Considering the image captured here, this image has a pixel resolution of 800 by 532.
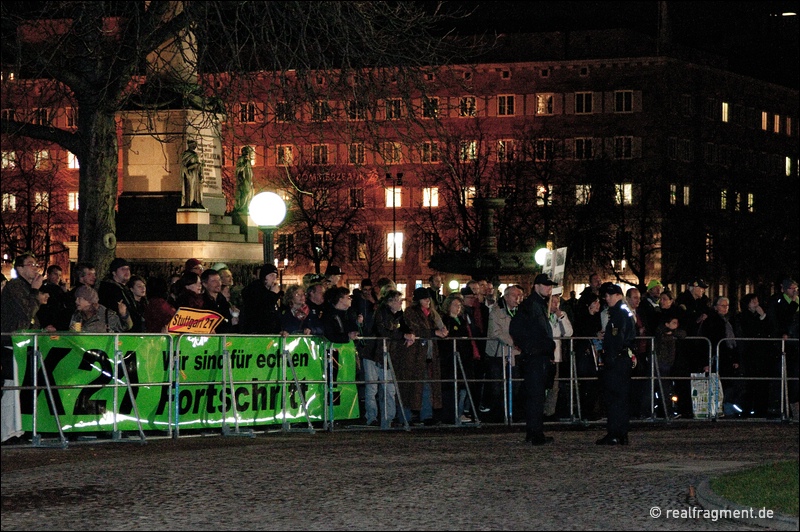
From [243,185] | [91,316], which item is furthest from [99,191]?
[243,185]

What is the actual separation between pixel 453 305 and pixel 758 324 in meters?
6.11

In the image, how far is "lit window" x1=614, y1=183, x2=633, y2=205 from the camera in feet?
308

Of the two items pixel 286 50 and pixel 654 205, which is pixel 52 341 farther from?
pixel 654 205

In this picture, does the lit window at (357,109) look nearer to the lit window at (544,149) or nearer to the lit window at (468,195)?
the lit window at (468,195)

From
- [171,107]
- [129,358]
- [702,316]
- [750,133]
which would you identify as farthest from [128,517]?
[750,133]

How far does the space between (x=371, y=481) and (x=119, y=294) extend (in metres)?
6.15

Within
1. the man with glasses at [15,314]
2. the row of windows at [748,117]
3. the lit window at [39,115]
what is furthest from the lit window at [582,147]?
the man with glasses at [15,314]

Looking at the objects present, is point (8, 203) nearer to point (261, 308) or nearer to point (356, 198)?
point (356, 198)

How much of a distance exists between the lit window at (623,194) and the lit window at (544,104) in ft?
25.9

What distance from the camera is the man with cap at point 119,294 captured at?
20.3 m

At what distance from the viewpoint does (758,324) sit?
27.2 metres

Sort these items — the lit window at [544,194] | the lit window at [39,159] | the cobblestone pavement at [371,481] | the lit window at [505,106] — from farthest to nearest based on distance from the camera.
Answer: the lit window at [505,106] < the lit window at [544,194] < the lit window at [39,159] < the cobblestone pavement at [371,481]

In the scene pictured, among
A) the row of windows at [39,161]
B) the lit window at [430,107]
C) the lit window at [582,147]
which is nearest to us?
the lit window at [430,107]

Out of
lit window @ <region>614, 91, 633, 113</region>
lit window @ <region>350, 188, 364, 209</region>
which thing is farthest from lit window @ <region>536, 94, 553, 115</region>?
lit window @ <region>350, 188, 364, 209</region>
